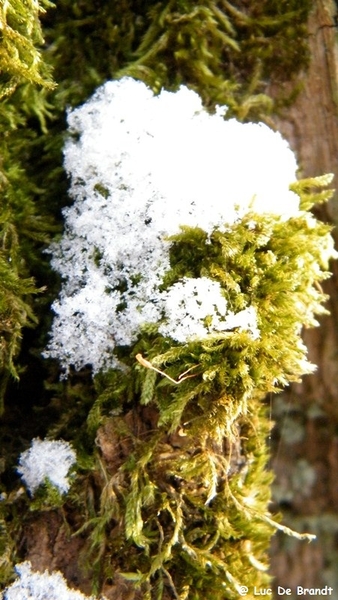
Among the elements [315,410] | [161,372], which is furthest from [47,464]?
[315,410]

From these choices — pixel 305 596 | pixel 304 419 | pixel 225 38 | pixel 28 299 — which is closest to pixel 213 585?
pixel 28 299

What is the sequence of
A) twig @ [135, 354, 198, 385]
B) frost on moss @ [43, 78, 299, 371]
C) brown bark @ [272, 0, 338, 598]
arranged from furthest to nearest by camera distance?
brown bark @ [272, 0, 338, 598]
frost on moss @ [43, 78, 299, 371]
twig @ [135, 354, 198, 385]

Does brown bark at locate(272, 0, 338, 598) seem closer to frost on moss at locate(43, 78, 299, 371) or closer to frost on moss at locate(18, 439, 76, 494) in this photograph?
frost on moss at locate(43, 78, 299, 371)

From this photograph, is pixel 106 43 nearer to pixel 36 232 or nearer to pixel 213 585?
pixel 36 232

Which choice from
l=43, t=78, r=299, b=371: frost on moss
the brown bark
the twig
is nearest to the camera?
the twig

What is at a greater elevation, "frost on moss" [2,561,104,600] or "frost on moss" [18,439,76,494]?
"frost on moss" [18,439,76,494]

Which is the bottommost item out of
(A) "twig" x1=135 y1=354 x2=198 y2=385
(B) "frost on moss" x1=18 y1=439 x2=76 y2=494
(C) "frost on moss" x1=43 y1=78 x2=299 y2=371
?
(B) "frost on moss" x1=18 y1=439 x2=76 y2=494

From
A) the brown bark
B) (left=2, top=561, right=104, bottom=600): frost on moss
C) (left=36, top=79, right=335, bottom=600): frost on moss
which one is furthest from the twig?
the brown bark

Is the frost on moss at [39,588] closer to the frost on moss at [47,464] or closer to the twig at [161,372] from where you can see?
the frost on moss at [47,464]
